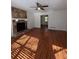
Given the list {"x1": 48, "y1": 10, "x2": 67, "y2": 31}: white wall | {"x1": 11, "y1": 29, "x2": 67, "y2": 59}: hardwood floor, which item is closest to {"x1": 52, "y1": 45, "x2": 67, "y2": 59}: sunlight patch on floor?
{"x1": 11, "y1": 29, "x2": 67, "y2": 59}: hardwood floor

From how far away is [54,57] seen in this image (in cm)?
341

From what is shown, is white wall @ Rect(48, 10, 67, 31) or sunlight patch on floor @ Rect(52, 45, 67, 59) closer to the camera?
sunlight patch on floor @ Rect(52, 45, 67, 59)

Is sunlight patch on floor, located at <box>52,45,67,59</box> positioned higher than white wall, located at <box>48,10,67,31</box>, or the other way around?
white wall, located at <box>48,10,67,31</box>

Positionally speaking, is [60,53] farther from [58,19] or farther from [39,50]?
[58,19]

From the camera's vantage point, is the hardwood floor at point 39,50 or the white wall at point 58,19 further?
the white wall at point 58,19

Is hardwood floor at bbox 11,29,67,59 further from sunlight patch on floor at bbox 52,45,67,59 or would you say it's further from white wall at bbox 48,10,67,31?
white wall at bbox 48,10,67,31

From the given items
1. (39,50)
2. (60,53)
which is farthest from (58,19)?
(60,53)

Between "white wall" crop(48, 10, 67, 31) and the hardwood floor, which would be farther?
"white wall" crop(48, 10, 67, 31)

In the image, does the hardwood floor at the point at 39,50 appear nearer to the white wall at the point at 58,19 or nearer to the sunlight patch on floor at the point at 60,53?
the sunlight patch on floor at the point at 60,53

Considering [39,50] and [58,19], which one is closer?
→ [39,50]

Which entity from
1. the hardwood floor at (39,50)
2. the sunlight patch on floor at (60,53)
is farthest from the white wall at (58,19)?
the sunlight patch on floor at (60,53)

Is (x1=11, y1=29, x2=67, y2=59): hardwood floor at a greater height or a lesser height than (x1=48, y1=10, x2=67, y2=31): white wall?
lesser
